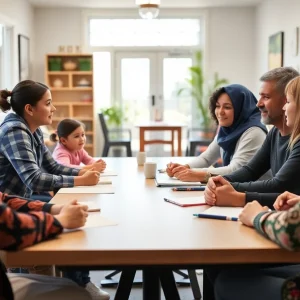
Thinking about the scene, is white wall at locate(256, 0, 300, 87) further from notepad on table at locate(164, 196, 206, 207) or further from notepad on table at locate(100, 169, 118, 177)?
notepad on table at locate(164, 196, 206, 207)

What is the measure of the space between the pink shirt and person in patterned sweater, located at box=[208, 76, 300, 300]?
184 centimetres

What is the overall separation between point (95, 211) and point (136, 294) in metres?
1.40

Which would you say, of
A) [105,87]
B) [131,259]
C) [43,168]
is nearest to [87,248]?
[131,259]

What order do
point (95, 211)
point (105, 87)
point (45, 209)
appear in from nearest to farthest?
1. point (45, 209)
2. point (95, 211)
3. point (105, 87)

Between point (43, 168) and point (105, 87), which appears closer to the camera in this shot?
point (43, 168)

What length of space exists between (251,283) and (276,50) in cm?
656

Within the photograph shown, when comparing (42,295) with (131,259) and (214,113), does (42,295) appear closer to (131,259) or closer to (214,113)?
(131,259)

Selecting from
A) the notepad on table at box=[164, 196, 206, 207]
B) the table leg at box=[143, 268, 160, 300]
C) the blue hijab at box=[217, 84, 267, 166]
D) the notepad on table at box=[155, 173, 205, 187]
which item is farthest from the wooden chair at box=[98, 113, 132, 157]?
the table leg at box=[143, 268, 160, 300]

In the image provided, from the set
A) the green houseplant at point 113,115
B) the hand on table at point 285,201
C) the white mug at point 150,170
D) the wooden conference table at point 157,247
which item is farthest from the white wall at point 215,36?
the wooden conference table at point 157,247

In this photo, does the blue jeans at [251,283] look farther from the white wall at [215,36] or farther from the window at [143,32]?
the window at [143,32]

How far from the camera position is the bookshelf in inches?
346

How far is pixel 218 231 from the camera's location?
159 centimetres

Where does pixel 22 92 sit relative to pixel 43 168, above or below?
above

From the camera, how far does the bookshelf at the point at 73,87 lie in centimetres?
880
